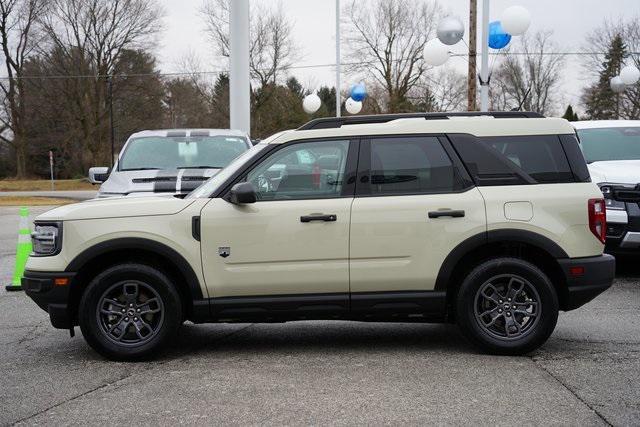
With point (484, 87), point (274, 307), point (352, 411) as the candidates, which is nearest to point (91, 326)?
point (274, 307)

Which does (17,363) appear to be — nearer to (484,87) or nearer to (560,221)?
(560,221)

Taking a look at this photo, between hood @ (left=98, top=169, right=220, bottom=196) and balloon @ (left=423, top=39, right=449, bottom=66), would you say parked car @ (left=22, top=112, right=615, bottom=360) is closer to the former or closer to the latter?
hood @ (left=98, top=169, right=220, bottom=196)

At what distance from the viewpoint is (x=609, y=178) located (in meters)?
8.78

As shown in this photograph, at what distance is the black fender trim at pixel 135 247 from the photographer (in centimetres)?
535

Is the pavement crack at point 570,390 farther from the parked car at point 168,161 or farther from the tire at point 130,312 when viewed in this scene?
the parked car at point 168,161

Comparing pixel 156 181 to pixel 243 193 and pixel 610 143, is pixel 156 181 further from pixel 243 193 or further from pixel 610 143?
pixel 610 143

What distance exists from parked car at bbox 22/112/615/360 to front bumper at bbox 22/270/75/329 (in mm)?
10

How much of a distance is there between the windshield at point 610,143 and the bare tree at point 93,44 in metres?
45.2

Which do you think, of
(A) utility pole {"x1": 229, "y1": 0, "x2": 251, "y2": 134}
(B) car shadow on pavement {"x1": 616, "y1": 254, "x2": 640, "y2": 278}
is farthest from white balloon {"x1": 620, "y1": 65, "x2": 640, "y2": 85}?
(B) car shadow on pavement {"x1": 616, "y1": 254, "x2": 640, "y2": 278}

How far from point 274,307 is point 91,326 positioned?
1426 millimetres

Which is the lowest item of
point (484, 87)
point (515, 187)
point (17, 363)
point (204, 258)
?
point (17, 363)

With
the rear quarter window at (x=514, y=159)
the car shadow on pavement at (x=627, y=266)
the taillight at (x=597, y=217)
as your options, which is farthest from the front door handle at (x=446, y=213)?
the car shadow on pavement at (x=627, y=266)

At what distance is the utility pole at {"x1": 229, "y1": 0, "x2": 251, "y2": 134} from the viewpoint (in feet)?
57.4

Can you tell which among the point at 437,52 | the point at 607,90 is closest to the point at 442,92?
the point at 607,90
